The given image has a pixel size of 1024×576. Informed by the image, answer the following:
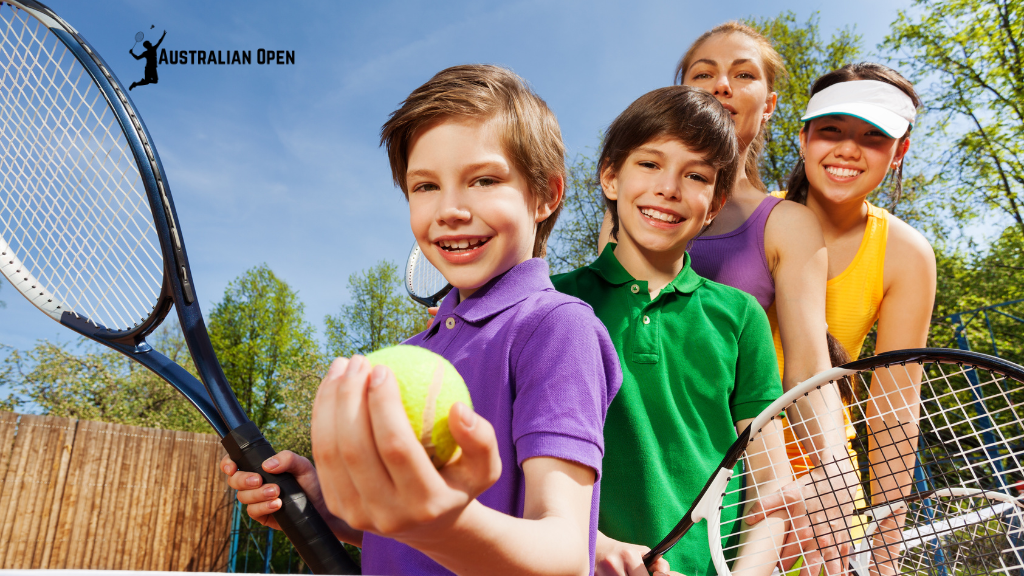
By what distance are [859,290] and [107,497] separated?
28.3 ft

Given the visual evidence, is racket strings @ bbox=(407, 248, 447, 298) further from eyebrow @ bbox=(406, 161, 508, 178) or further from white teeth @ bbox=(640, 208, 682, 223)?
eyebrow @ bbox=(406, 161, 508, 178)

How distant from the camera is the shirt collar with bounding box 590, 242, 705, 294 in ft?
5.01

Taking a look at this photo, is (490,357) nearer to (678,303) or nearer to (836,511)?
(678,303)

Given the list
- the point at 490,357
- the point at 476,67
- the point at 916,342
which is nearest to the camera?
the point at 490,357

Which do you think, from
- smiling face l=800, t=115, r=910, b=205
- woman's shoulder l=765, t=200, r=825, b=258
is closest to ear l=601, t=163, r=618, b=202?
woman's shoulder l=765, t=200, r=825, b=258

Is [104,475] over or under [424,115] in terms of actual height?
over

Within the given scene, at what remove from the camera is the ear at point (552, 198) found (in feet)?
4.04

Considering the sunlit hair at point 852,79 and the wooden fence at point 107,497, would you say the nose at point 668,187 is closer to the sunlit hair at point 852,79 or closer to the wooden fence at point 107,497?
the sunlit hair at point 852,79

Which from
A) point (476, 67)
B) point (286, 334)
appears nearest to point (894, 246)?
point (476, 67)

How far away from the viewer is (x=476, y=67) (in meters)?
→ 1.28

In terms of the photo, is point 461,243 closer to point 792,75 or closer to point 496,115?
point 496,115

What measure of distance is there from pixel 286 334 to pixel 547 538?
64.8ft

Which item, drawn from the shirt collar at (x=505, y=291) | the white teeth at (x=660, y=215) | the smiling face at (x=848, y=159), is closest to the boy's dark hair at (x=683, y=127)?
the white teeth at (x=660, y=215)

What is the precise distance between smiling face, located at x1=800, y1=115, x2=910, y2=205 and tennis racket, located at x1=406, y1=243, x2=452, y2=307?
1486 millimetres
